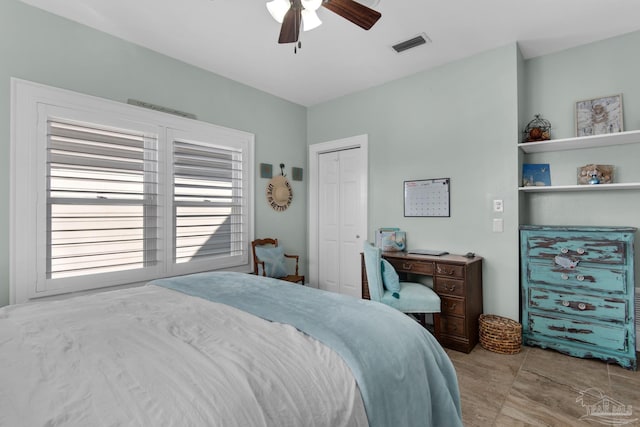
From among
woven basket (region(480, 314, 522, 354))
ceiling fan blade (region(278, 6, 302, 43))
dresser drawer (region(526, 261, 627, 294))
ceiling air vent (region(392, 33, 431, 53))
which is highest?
ceiling air vent (region(392, 33, 431, 53))

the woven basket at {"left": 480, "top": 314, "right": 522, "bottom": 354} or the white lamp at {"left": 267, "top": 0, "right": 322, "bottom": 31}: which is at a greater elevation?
the white lamp at {"left": 267, "top": 0, "right": 322, "bottom": 31}

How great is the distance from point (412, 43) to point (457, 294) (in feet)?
7.52

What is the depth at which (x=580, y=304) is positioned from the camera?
102 inches

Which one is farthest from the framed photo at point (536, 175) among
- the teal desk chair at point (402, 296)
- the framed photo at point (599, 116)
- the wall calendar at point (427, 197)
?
the teal desk chair at point (402, 296)

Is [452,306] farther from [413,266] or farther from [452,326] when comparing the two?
[413,266]

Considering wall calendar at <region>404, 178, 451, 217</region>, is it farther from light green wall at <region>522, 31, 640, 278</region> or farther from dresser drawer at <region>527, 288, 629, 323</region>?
dresser drawer at <region>527, 288, 629, 323</region>

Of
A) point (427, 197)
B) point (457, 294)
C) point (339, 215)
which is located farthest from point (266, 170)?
point (457, 294)

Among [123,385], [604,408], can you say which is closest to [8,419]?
[123,385]

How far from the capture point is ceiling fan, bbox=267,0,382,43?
180cm

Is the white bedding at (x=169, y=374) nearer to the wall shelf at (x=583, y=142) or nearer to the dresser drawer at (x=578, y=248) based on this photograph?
the dresser drawer at (x=578, y=248)

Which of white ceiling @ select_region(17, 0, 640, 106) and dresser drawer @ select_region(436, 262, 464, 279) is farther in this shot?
dresser drawer @ select_region(436, 262, 464, 279)

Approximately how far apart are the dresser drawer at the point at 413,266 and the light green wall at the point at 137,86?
5.31 ft

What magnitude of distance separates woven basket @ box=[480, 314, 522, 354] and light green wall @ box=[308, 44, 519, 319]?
0.21 m

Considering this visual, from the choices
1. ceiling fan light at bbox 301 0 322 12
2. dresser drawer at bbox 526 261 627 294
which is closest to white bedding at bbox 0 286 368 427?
ceiling fan light at bbox 301 0 322 12
